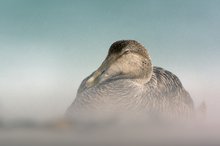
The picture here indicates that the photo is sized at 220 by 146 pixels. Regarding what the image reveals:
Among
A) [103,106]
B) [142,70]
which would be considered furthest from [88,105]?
[142,70]

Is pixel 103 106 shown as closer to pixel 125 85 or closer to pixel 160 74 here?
pixel 125 85

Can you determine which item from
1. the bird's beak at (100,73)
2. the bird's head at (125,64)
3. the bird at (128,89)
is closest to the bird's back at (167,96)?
the bird at (128,89)

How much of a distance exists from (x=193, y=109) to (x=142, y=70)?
0.93m

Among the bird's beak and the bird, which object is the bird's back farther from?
the bird's beak

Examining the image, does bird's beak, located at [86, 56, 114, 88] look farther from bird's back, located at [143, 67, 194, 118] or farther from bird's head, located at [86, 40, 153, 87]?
bird's back, located at [143, 67, 194, 118]

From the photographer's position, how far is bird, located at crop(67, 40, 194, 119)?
37.0 ft

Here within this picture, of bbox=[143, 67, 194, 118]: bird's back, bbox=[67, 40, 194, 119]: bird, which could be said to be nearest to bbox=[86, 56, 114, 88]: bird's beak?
bbox=[67, 40, 194, 119]: bird

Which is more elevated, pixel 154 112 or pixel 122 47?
pixel 122 47

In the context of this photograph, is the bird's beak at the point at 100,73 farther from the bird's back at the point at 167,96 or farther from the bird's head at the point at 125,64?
the bird's back at the point at 167,96

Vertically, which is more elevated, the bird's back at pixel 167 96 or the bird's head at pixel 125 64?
the bird's head at pixel 125 64

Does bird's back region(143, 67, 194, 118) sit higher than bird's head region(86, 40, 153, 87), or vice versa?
bird's head region(86, 40, 153, 87)

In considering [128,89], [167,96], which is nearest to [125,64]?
[128,89]

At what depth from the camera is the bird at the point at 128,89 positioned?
37.0 feet

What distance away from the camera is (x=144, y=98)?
11430mm
